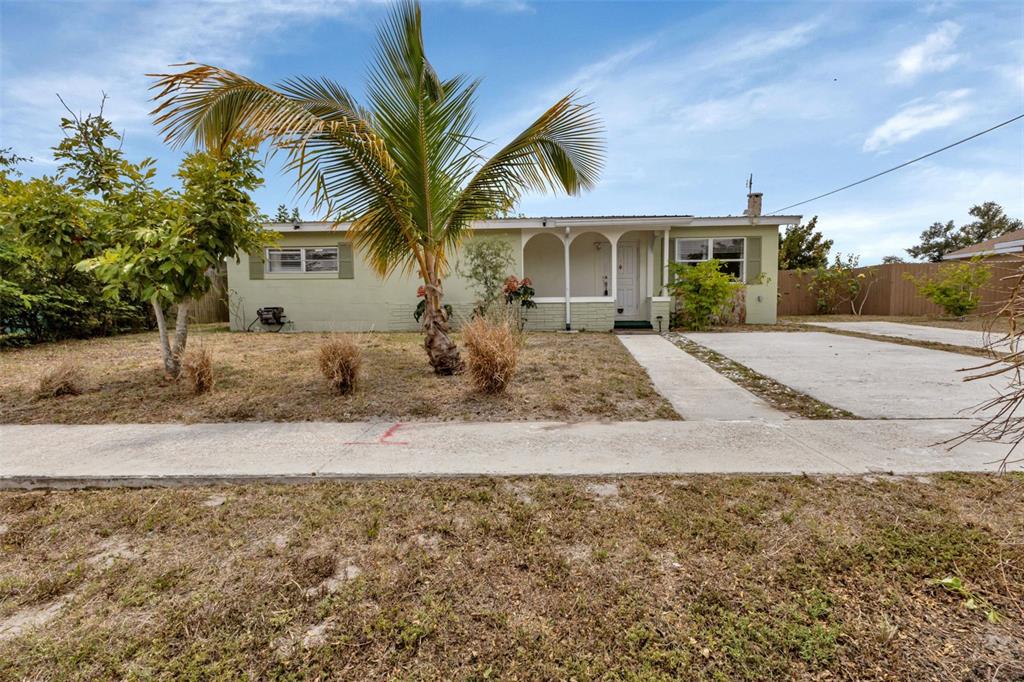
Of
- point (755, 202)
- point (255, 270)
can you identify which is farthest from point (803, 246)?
point (255, 270)

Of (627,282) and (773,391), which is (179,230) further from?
(627,282)

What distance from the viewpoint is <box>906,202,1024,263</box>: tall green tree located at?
33125 mm

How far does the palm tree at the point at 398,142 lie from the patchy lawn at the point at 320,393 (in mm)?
1137

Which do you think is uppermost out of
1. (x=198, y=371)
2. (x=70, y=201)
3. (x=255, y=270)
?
(x=70, y=201)

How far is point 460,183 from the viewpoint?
5.87 metres

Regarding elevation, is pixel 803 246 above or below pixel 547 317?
above

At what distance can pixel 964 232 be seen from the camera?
35438mm

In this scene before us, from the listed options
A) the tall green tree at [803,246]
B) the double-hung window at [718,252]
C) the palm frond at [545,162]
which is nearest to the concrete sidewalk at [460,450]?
the palm frond at [545,162]

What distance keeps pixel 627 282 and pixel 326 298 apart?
351 inches

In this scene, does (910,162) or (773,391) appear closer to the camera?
(773,391)

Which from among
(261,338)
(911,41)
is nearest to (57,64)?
(261,338)

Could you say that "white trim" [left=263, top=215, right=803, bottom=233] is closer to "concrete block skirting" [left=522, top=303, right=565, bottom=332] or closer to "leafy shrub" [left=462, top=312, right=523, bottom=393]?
"concrete block skirting" [left=522, top=303, right=565, bottom=332]

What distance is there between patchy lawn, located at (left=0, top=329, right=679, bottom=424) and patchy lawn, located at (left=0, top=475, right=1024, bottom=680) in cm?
193

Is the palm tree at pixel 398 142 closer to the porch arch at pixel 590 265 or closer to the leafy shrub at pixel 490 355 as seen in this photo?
the leafy shrub at pixel 490 355
